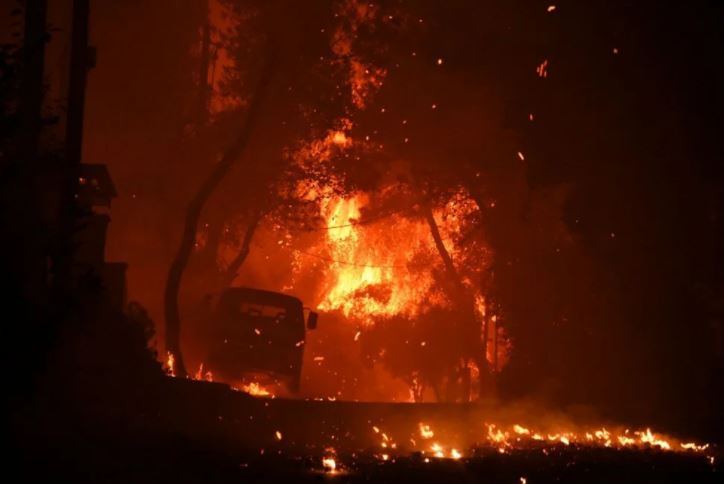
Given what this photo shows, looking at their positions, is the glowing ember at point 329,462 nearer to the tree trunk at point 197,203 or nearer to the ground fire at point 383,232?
the ground fire at point 383,232

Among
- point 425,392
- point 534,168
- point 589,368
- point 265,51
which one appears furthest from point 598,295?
point 425,392

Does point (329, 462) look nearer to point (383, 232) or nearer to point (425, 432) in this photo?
point (425, 432)

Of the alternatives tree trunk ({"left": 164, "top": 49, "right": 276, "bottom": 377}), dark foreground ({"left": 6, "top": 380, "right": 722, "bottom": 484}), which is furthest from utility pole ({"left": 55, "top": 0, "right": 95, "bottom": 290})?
tree trunk ({"left": 164, "top": 49, "right": 276, "bottom": 377})

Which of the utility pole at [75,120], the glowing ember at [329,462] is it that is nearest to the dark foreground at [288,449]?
the glowing ember at [329,462]

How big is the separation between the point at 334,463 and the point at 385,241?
23.4 m

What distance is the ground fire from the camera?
12172mm

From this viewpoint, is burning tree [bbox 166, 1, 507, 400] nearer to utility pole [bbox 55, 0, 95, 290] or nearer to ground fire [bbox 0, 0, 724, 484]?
ground fire [bbox 0, 0, 724, 484]

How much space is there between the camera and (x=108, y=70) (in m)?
34.2

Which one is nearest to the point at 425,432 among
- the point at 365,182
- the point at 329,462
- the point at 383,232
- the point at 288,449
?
the point at 288,449

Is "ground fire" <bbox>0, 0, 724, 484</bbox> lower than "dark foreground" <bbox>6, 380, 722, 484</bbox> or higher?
higher

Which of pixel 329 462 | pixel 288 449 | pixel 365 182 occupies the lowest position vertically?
pixel 329 462

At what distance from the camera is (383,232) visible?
3531 cm

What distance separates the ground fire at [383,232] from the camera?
39.9ft

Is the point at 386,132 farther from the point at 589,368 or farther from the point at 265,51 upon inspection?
the point at 589,368
